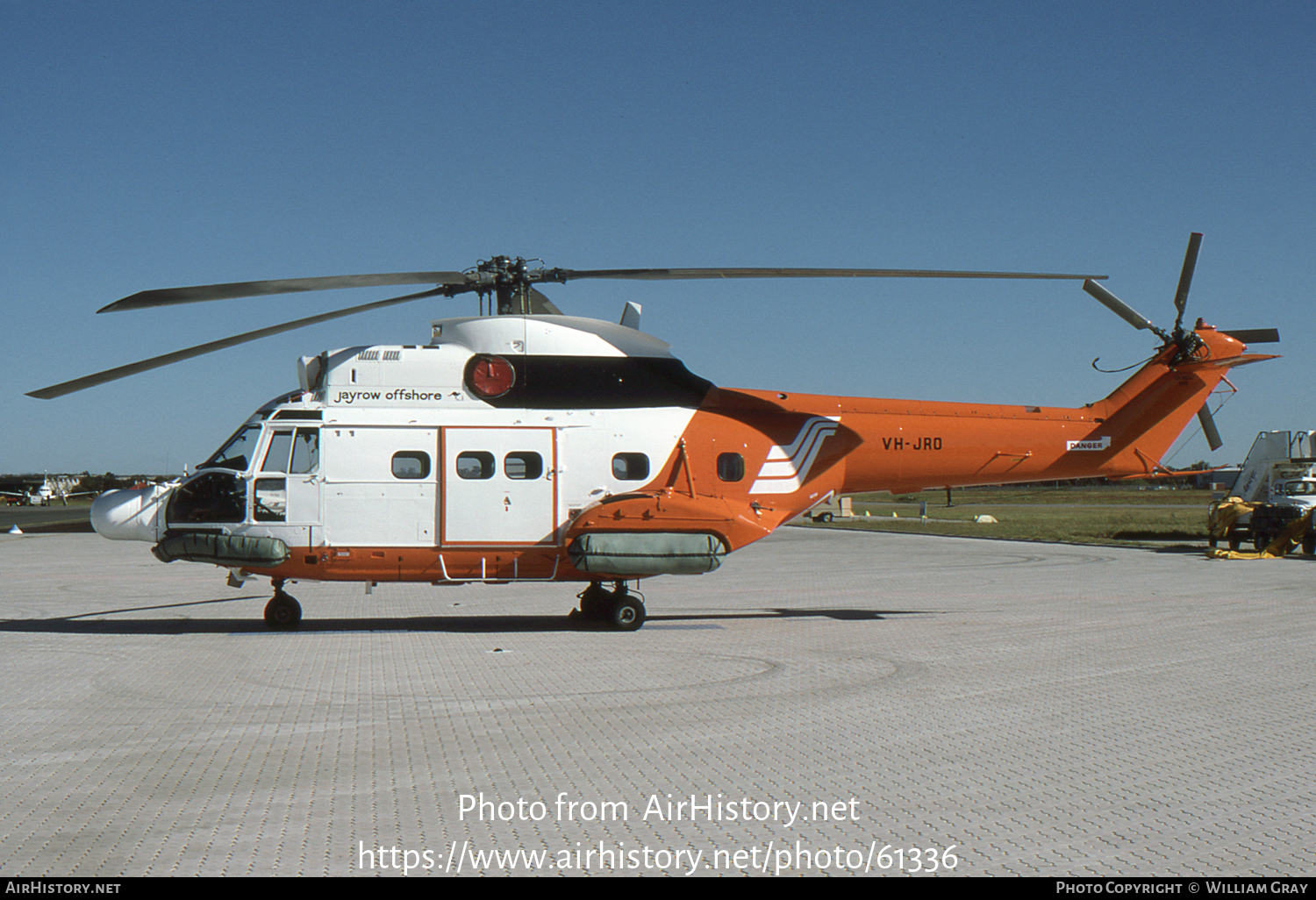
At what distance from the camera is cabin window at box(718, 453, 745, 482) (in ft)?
44.3

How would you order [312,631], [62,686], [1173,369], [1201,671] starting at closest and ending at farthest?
[62,686] < [1201,671] < [312,631] < [1173,369]

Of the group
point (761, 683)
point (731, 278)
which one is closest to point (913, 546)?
point (731, 278)

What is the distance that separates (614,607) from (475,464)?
8.32 ft

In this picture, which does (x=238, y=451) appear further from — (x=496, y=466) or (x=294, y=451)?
(x=496, y=466)

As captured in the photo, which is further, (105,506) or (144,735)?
(105,506)

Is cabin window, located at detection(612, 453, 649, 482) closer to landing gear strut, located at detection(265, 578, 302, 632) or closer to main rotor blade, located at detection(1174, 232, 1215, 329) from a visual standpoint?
landing gear strut, located at detection(265, 578, 302, 632)

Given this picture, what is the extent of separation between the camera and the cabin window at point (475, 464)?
12641 millimetres

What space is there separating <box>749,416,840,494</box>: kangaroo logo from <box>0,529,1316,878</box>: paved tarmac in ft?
6.03

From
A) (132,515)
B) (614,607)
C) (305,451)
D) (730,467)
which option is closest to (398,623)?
(305,451)

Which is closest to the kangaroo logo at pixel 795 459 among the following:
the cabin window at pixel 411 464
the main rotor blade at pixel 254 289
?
the cabin window at pixel 411 464

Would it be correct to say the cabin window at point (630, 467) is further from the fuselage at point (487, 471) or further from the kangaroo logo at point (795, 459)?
the kangaroo logo at point (795, 459)

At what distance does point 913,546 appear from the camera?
1233 inches

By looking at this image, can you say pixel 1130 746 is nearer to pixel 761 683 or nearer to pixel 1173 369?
pixel 761 683

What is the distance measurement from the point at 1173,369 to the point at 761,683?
9756mm
